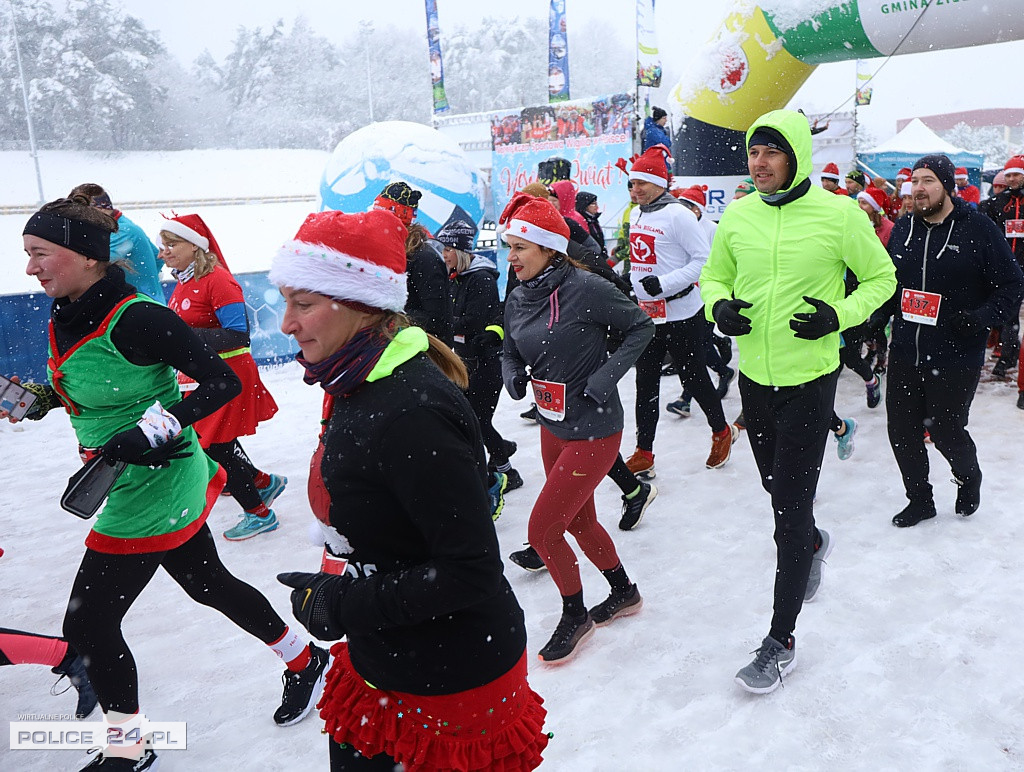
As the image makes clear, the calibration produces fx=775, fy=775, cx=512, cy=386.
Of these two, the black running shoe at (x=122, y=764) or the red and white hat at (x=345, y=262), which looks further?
the black running shoe at (x=122, y=764)

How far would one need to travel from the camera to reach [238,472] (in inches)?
197

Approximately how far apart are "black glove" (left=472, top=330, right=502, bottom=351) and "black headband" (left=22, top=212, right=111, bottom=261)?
2.69 m

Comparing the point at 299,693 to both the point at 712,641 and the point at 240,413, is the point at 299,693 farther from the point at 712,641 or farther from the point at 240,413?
the point at 240,413

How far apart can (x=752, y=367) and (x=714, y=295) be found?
37 cm

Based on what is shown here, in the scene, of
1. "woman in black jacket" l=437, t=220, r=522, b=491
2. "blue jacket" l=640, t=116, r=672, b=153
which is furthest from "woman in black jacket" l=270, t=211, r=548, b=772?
"blue jacket" l=640, t=116, r=672, b=153

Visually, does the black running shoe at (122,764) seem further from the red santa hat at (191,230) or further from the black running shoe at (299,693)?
the red santa hat at (191,230)

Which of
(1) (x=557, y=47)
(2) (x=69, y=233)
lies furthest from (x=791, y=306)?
(1) (x=557, y=47)

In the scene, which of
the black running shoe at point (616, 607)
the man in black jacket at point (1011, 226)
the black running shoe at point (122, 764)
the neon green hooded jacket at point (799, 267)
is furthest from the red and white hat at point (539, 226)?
the man in black jacket at point (1011, 226)

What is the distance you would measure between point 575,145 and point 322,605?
12.9 metres

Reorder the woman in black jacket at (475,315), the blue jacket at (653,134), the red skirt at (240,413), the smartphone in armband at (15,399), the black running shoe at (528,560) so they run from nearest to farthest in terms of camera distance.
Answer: the smartphone in armband at (15,399), the black running shoe at (528,560), the red skirt at (240,413), the woman in black jacket at (475,315), the blue jacket at (653,134)

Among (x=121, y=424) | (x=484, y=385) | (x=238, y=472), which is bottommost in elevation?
(x=238, y=472)

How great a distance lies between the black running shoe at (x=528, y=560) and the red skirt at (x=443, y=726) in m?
2.55

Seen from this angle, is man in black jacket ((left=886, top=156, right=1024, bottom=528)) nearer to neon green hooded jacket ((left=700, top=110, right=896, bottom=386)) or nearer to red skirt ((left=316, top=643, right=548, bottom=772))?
neon green hooded jacket ((left=700, top=110, right=896, bottom=386))

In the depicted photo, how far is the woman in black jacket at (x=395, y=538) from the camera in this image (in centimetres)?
153
